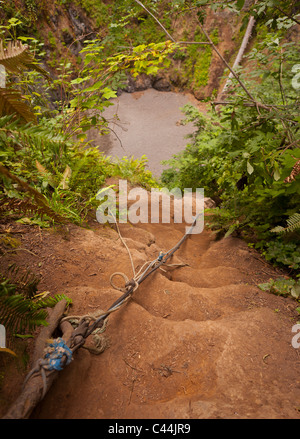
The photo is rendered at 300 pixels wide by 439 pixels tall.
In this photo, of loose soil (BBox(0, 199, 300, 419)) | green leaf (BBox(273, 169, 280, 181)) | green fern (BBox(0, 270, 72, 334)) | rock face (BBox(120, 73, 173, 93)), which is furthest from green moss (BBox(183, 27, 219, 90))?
green fern (BBox(0, 270, 72, 334))

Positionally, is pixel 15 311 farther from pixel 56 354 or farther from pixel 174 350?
pixel 174 350

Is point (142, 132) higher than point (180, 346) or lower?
lower

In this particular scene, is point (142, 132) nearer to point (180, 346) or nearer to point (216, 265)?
point (216, 265)

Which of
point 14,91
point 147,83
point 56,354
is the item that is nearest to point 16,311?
point 56,354

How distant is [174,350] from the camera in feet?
4.32

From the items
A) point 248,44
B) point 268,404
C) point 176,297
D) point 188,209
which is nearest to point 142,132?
point 248,44

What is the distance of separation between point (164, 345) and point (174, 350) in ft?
0.19

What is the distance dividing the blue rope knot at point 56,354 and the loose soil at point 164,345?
13cm

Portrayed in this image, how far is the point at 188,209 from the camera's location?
449 cm

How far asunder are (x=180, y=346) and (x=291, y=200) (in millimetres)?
1747

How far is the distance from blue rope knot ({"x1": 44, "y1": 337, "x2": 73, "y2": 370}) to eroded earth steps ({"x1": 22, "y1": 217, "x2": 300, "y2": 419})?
0.53 ft

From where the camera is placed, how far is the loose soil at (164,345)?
1032 mm

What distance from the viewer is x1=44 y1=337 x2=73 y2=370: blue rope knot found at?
0.96 metres

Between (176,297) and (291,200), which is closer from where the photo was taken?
(176,297)
